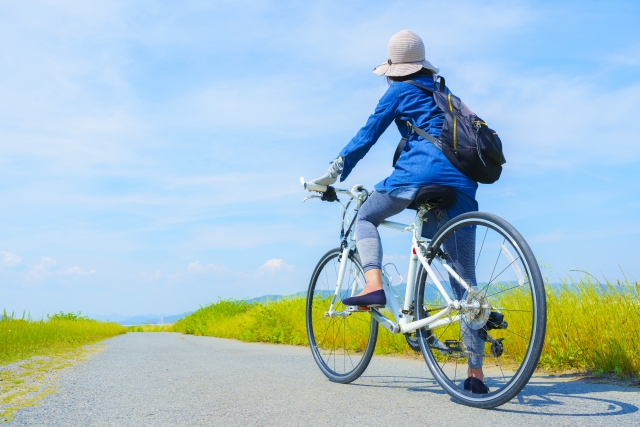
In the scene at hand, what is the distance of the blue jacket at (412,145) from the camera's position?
137 inches

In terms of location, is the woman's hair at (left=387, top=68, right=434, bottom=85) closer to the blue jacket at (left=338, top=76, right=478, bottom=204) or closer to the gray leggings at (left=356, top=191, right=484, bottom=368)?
the blue jacket at (left=338, top=76, right=478, bottom=204)

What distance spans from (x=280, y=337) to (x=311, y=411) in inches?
300

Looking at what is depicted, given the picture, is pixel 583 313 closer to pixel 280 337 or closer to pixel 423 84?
pixel 423 84

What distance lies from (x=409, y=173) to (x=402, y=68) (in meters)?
0.80

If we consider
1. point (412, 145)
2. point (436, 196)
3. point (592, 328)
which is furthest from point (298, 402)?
point (592, 328)

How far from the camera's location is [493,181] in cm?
351

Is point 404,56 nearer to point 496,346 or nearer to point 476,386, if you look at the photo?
point 496,346

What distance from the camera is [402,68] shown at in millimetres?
3857

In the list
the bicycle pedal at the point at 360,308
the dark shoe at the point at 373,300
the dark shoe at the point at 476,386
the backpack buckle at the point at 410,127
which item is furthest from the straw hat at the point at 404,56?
the dark shoe at the point at 476,386

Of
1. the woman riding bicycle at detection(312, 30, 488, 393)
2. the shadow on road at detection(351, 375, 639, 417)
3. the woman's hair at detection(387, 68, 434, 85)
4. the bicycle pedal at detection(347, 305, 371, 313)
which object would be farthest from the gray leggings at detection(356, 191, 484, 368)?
the woman's hair at detection(387, 68, 434, 85)

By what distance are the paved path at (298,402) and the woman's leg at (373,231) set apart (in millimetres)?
789

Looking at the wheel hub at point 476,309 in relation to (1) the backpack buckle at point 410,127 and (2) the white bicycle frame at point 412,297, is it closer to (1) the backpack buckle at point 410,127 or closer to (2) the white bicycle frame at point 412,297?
(2) the white bicycle frame at point 412,297

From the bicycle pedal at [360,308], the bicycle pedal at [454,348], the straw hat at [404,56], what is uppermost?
the straw hat at [404,56]

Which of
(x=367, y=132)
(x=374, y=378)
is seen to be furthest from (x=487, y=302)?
(x=374, y=378)
